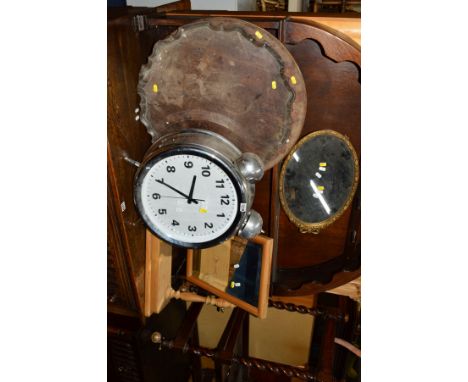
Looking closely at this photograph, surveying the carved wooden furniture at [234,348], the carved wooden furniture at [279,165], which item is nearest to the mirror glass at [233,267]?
the carved wooden furniture at [279,165]

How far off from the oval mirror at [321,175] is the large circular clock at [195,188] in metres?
0.40

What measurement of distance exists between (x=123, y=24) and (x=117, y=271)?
0.80m

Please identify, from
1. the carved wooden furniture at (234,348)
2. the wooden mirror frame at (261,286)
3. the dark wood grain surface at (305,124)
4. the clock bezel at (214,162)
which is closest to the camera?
the clock bezel at (214,162)

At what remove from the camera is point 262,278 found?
4.26 feet

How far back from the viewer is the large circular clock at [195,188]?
923mm

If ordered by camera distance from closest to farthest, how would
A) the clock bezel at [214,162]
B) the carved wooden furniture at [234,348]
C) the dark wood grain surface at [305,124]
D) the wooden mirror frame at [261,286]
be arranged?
the clock bezel at [214,162]
the dark wood grain surface at [305,124]
the wooden mirror frame at [261,286]
the carved wooden furniture at [234,348]

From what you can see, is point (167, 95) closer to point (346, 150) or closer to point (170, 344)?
point (346, 150)

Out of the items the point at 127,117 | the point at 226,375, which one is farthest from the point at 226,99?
the point at 226,375

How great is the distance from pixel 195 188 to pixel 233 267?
51 cm

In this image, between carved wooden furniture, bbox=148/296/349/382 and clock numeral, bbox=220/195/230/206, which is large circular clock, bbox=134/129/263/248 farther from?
carved wooden furniture, bbox=148/296/349/382

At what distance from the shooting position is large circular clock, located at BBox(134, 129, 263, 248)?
0.92m

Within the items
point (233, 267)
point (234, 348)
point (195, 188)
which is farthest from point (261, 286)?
point (195, 188)

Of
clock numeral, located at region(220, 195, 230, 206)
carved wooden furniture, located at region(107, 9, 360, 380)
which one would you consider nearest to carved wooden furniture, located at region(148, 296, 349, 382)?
carved wooden furniture, located at region(107, 9, 360, 380)

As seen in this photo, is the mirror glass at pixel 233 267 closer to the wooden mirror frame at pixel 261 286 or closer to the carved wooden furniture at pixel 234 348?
the wooden mirror frame at pixel 261 286
